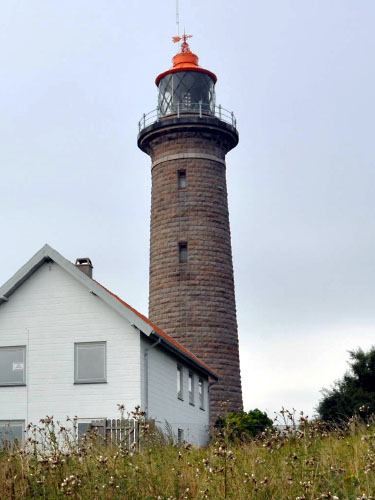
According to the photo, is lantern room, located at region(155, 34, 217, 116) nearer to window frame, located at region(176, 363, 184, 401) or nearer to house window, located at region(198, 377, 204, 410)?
house window, located at region(198, 377, 204, 410)

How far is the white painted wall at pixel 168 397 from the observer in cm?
2656

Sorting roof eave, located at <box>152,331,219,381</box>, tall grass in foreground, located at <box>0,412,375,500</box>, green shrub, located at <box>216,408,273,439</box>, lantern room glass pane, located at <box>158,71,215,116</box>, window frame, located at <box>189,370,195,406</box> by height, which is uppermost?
lantern room glass pane, located at <box>158,71,215,116</box>

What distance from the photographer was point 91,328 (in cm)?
2634

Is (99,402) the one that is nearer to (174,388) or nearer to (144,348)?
(144,348)

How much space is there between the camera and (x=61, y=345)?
26.6 meters

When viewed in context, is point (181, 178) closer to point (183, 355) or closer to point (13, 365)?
point (183, 355)

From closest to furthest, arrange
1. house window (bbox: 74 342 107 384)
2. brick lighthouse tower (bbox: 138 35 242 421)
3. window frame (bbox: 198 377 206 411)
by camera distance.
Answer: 1. house window (bbox: 74 342 107 384)
2. window frame (bbox: 198 377 206 411)
3. brick lighthouse tower (bbox: 138 35 242 421)

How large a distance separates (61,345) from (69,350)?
1.07ft

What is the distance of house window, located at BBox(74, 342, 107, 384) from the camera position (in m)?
26.0

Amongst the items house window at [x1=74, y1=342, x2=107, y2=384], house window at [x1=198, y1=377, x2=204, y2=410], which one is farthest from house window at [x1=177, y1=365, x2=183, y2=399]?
house window at [x1=74, y1=342, x2=107, y2=384]

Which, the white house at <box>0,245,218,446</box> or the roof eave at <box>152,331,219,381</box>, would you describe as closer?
the white house at <box>0,245,218,446</box>

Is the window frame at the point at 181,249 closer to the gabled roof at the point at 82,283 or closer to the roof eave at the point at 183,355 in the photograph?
the roof eave at the point at 183,355

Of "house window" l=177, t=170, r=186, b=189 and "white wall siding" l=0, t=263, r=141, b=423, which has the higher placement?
"house window" l=177, t=170, r=186, b=189

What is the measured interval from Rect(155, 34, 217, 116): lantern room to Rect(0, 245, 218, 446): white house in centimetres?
1586
